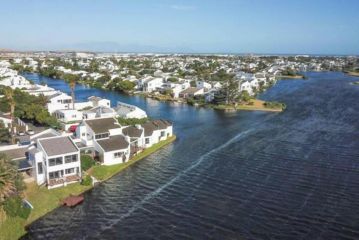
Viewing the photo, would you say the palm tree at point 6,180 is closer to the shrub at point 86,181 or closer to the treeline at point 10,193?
the treeline at point 10,193

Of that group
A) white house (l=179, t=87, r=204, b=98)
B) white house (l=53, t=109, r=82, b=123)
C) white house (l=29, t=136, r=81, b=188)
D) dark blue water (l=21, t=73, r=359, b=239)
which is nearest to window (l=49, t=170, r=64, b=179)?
white house (l=29, t=136, r=81, b=188)

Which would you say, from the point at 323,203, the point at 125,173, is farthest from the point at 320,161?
the point at 125,173

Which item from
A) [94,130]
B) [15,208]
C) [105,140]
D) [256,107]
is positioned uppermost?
[94,130]

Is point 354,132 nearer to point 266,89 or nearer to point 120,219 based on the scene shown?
point 120,219

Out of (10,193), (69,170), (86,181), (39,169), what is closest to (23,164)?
(39,169)

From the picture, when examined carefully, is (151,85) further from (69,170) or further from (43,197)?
(43,197)

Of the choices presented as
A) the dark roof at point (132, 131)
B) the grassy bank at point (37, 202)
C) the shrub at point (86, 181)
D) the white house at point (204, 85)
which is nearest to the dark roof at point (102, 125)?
the dark roof at point (132, 131)

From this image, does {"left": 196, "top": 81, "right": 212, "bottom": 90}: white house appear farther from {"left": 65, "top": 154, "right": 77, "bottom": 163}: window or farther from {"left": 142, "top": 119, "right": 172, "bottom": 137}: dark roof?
{"left": 65, "top": 154, "right": 77, "bottom": 163}: window
